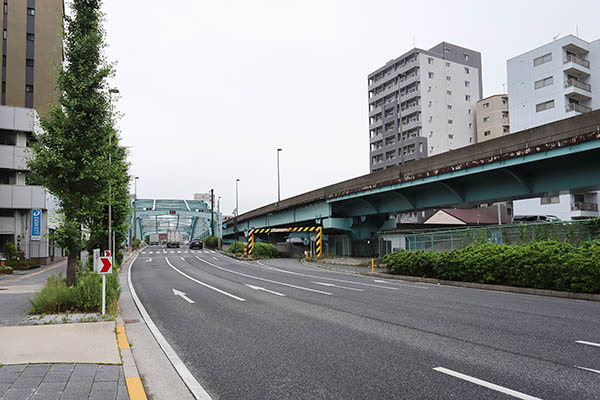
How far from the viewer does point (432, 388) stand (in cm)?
500

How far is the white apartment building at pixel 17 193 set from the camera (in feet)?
109

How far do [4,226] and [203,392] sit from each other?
36819 mm

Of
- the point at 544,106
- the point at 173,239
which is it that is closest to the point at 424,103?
the point at 544,106

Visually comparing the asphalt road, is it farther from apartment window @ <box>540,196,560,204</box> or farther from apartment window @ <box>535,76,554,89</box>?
apartment window @ <box>535,76,554,89</box>

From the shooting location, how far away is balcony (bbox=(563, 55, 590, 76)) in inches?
2082

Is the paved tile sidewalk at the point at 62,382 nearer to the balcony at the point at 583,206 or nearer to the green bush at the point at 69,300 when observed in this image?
the green bush at the point at 69,300

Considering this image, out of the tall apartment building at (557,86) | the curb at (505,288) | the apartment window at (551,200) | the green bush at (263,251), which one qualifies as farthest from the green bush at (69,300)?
the tall apartment building at (557,86)

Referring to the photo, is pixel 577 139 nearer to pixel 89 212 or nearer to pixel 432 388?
pixel 432 388

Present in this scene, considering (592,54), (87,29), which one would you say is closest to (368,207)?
(87,29)

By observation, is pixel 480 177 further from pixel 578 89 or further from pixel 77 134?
pixel 578 89

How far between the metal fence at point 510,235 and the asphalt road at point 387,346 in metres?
5.21

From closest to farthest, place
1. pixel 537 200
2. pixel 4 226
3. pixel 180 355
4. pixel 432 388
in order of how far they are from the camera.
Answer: pixel 432 388, pixel 180 355, pixel 4 226, pixel 537 200

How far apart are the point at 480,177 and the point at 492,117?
210ft

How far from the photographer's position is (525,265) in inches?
607
